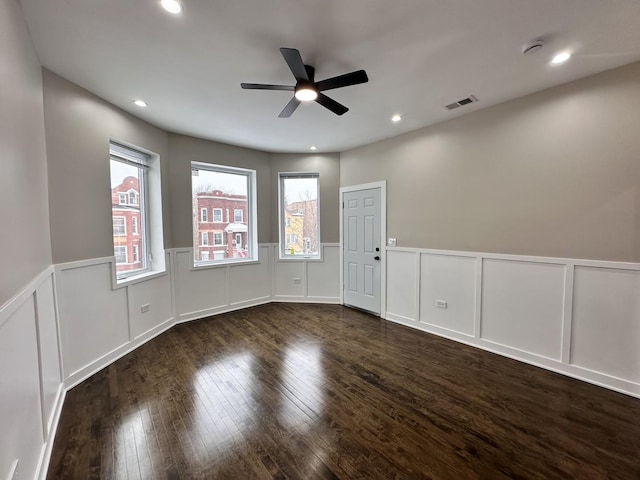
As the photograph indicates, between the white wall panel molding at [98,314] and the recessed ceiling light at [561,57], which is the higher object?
the recessed ceiling light at [561,57]

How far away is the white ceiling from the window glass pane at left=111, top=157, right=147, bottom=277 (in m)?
0.78

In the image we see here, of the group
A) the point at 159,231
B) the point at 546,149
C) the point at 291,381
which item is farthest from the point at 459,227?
the point at 159,231

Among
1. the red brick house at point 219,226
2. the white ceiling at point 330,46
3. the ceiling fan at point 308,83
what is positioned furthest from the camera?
the red brick house at point 219,226

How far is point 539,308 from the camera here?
2.73 metres

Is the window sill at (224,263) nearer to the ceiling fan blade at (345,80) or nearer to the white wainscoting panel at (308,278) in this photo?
the white wainscoting panel at (308,278)

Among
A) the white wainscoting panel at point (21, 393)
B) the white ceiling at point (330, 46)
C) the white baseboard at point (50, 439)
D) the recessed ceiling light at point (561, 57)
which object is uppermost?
the white ceiling at point (330, 46)

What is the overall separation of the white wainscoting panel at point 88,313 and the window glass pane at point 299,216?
267 centimetres

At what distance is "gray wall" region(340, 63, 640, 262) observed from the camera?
7.51ft

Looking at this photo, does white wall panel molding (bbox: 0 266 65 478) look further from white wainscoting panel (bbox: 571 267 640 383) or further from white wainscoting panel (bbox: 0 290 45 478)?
white wainscoting panel (bbox: 571 267 640 383)

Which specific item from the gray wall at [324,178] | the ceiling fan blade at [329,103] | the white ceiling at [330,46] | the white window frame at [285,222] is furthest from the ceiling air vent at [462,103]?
the white window frame at [285,222]

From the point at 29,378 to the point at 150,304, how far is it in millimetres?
2064

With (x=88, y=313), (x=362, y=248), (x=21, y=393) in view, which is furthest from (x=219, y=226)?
(x=21, y=393)

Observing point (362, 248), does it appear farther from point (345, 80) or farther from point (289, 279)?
point (345, 80)

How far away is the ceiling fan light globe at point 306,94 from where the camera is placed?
84.3 inches
